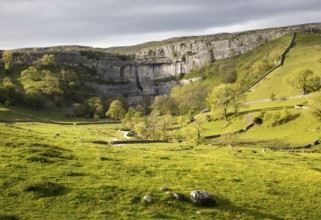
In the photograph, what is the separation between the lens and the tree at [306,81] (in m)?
120

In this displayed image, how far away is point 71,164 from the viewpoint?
32.0 meters

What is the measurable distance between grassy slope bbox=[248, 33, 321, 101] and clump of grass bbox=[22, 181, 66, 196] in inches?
4434

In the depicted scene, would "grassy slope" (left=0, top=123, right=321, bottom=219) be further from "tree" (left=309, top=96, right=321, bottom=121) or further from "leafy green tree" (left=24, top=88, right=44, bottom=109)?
"leafy green tree" (left=24, top=88, right=44, bottom=109)

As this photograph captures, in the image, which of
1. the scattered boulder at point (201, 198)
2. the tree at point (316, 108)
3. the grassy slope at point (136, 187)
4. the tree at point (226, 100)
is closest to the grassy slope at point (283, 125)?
the tree at point (316, 108)

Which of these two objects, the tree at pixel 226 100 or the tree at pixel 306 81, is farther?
the tree at pixel 226 100

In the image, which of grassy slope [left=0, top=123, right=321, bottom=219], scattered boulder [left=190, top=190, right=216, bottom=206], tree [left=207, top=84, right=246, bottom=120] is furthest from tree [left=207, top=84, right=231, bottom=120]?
scattered boulder [left=190, top=190, right=216, bottom=206]

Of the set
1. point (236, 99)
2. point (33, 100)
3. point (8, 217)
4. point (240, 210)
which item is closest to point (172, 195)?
point (240, 210)

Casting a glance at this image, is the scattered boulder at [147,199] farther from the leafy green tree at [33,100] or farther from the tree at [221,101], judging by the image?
the leafy green tree at [33,100]

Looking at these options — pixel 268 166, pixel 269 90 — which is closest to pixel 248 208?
pixel 268 166

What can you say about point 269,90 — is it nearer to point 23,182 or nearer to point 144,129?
point 144,129

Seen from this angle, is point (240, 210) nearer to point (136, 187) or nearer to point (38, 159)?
point (136, 187)

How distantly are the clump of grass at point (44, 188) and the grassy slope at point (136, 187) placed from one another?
0.78 feet

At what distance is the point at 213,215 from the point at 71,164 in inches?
539

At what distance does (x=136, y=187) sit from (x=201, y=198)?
4755 mm
